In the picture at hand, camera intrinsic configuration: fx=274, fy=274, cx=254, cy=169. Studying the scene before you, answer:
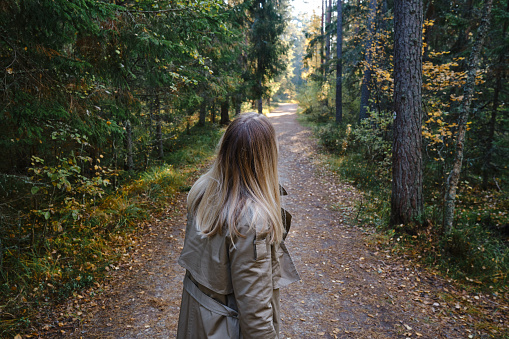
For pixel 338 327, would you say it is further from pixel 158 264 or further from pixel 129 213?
pixel 129 213

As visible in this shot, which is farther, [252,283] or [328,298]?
[328,298]

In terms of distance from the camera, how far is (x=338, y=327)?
11.8ft

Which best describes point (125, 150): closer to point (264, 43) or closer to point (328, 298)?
point (328, 298)

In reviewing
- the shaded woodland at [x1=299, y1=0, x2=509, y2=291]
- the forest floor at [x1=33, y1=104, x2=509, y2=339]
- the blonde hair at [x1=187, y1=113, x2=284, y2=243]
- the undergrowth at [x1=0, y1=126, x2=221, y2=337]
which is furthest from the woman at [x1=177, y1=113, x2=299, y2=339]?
the shaded woodland at [x1=299, y1=0, x2=509, y2=291]

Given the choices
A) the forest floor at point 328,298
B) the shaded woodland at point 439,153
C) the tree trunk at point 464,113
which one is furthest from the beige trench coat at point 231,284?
the tree trunk at point 464,113

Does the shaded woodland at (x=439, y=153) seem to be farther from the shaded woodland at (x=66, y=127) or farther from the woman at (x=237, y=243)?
the woman at (x=237, y=243)

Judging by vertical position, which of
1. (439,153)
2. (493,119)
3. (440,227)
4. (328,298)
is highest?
(493,119)

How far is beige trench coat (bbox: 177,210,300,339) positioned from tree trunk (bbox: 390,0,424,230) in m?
4.77

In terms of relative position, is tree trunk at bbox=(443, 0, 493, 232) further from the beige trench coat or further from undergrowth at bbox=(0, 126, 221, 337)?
undergrowth at bbox=(0, 126, 221, 337)

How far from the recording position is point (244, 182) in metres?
1.56

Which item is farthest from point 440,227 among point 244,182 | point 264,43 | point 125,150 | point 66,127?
point 264,43

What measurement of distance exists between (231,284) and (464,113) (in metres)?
5.15

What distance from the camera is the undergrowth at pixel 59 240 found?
3645mm

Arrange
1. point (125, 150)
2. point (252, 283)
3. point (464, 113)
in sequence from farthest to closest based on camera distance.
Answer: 1. point (125, 150)
2. point (464, 113)
3. point (252, 283)
